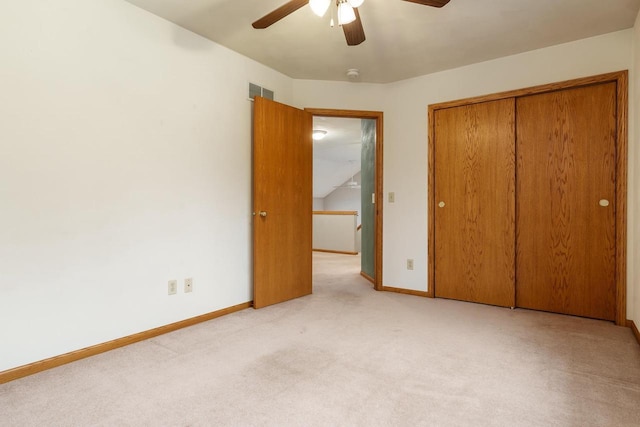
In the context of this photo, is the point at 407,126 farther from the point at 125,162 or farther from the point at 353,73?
the point at 125,162

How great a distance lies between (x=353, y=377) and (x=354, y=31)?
1940mm

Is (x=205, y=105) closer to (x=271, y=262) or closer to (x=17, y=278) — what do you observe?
(x=271, y=262)

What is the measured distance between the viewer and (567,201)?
2857mm

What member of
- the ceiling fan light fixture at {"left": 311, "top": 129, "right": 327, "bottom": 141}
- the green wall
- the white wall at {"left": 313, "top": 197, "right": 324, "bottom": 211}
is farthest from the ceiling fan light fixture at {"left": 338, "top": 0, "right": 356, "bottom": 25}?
the white wall at {"left": 313, "top": 197, "right": 324, "bottom": 211}

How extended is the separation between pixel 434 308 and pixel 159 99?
2.79m

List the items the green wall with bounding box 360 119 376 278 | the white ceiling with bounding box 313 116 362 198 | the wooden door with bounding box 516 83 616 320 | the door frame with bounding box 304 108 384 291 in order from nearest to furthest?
the wooden door with bounding box 516 83 616 320, the door frame with bounding box 304 108 384 291, the green wall with bounding box 360 119 376 278, the white ceiling with bounding box 313 116 362 198

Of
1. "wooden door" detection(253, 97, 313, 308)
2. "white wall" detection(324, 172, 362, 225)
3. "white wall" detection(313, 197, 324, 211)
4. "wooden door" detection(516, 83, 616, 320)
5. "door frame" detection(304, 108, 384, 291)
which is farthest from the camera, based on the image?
"white wall" detection(313, 197, 324, 211)

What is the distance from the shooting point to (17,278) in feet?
5.96

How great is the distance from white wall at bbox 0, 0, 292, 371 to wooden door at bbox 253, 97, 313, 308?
0.22m

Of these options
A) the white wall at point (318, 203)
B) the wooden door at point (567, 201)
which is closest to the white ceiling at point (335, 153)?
the white wall at point (318, 203)

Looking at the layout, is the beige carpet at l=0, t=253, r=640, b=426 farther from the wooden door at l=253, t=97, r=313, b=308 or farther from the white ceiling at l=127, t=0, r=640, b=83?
the white ceiling at l=127, t=0, r=640, b=83

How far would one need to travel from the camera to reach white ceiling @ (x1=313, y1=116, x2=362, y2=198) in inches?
213

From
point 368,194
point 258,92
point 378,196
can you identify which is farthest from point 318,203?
point 258,92

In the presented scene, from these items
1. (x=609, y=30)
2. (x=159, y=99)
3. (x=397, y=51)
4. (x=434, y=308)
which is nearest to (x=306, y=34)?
(x=397, y=51)
